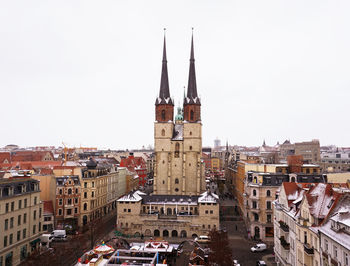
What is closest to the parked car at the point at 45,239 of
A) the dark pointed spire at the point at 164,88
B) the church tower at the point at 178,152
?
the church tower at the point at 178,152

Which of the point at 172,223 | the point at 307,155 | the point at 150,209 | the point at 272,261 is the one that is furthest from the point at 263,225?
the point at 307,155

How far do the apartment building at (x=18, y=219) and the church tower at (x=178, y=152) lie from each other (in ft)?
130

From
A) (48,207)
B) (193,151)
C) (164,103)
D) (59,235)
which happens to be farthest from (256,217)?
(48,207)

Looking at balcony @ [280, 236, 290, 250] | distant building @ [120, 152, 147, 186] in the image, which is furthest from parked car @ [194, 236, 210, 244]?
distant building @ [120, 152, 147, 186]

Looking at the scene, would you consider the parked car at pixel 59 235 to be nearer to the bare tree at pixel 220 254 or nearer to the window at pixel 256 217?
the bare tree at pixel 220 254

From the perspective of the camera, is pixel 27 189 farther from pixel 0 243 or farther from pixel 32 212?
pixel 0 243

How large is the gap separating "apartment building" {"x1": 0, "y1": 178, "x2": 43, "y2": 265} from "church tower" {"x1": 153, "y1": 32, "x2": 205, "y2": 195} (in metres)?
39.6

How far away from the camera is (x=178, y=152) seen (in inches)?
3364

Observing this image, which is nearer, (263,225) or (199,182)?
(263,225)

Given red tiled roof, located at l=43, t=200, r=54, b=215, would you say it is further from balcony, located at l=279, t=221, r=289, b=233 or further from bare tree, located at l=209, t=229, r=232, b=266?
balcony, located at l=279, t=221, r=289, b=233

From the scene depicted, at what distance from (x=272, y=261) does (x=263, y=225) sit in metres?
11.1

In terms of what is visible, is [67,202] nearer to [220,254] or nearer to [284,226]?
[220,254]

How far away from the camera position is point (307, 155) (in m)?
140

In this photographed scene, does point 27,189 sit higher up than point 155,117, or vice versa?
point 155,117
